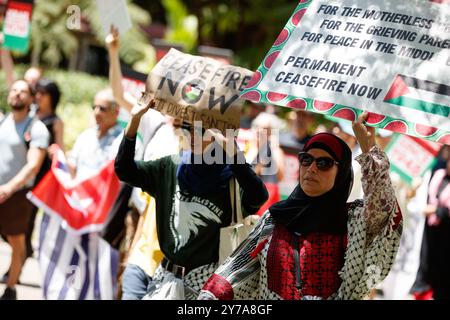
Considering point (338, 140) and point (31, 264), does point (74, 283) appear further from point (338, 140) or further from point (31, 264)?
point (338, 140)

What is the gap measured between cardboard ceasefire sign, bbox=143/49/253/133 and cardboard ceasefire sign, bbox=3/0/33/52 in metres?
3.99

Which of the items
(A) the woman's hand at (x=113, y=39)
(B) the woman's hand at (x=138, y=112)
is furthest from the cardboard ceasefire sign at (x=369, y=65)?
(A) the woman's hand at (x=113, y=39)

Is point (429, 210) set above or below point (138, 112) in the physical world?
below

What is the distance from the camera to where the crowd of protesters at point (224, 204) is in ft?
14.9

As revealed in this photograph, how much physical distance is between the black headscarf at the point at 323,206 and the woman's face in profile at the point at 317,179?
0.9 inches

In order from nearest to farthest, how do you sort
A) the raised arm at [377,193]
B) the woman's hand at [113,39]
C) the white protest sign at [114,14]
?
the raised arm at [377,193] < the white protest sign at [114,14] < the woman's hand at [113,39]

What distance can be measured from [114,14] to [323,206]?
8.57 feet

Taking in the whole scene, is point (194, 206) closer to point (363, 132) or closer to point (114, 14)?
point (363, 132)

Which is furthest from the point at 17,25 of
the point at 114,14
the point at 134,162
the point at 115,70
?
the point at 134,162

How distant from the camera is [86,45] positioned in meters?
30.5

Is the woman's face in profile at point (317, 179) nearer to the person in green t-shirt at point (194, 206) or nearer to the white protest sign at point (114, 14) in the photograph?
the person in green t-shirt at point (194, 206)

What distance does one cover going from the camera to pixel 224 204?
5.69 metres
